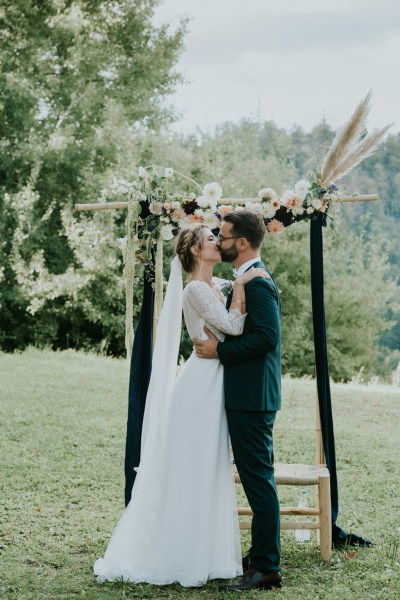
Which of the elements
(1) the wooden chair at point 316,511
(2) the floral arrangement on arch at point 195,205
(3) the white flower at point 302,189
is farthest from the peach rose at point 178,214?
(1) the wooden chair at point 316,511

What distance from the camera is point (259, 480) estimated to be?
453cm

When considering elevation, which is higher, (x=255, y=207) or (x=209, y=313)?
(x=255, y=207)

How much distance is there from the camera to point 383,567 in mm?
4863

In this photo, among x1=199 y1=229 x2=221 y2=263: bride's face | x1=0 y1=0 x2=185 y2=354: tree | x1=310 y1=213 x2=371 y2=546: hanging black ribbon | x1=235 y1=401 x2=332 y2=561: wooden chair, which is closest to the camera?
x1=199 y1=229 x2=221 y2=263: bride's face

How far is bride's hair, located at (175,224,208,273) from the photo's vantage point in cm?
472

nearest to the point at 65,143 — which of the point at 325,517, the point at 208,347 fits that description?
the point at 208,347

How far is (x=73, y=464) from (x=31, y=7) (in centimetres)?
1389

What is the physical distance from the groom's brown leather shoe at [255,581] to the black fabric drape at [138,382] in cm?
107

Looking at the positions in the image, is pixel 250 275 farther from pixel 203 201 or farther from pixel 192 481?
pixel 192 481

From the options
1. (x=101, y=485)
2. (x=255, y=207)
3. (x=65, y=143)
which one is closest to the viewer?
(x=255, y=207)

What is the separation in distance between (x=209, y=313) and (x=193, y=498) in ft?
3.52

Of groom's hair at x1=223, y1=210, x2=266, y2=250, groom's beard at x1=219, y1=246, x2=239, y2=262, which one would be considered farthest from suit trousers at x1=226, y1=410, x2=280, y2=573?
groom's hair at x1=223, y1=210, x2=266, y2=250

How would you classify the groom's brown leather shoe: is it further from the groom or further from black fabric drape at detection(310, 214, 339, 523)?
black fabric drape at detection(310, 214, 339, 523)

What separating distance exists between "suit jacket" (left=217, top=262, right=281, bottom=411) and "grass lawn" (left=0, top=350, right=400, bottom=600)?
1.07 m
